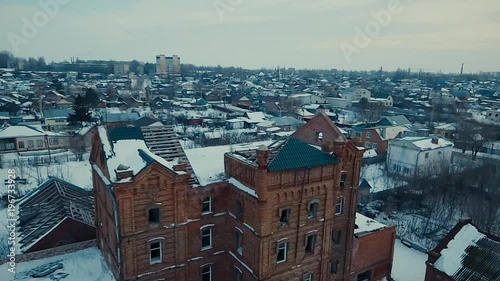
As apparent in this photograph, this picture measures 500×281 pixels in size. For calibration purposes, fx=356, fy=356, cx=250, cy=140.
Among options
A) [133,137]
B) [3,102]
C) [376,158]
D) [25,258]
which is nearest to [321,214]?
[133,137]

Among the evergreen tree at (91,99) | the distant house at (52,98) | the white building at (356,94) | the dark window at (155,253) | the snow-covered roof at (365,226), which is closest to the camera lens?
the dark window at (155,253)

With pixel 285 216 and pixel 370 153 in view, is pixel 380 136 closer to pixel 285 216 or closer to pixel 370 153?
pixel 370 153

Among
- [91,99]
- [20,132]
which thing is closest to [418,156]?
[20,132]

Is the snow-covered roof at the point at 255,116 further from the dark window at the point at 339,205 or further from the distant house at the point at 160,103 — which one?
the dark window at the point at 339,205

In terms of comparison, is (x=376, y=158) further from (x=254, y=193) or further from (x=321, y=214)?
(x=254, y=193)

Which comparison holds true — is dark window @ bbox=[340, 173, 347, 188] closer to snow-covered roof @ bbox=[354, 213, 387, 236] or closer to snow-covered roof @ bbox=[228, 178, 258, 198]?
snow-covered roof @ bbox=[354, 213, 387, 236]

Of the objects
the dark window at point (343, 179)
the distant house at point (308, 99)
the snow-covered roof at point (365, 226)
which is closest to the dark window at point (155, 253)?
the dark window at point (343, 179)

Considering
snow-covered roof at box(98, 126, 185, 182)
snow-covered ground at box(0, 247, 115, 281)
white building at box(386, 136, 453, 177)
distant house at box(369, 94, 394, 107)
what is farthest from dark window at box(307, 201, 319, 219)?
distant house at box(369, 94, 394, 107)
